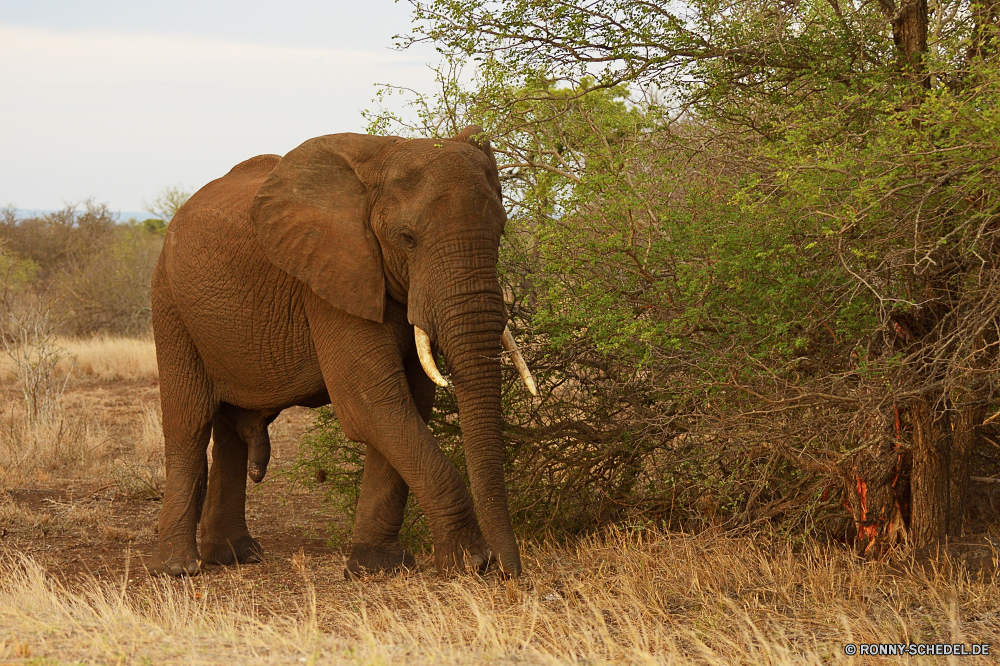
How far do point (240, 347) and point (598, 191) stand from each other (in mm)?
2701

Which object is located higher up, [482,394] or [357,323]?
[357,323]

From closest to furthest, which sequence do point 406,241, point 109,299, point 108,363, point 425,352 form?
point 425,352 → point 406,241 → point 108,363 → point 109,299

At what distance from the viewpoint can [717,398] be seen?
20.4 feet

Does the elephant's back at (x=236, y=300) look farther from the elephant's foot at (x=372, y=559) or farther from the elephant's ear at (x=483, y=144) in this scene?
the elephant's ear at (x=483, y=144)

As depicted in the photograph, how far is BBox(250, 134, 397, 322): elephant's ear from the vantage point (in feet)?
20.6

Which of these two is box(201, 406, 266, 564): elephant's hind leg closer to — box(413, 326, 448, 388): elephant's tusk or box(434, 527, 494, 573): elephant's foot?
box(434, 527, 494, 573): elephant's foot

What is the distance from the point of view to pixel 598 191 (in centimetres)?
667

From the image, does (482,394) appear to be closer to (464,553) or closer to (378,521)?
(464,553)

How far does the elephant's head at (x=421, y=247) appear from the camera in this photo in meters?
5.98

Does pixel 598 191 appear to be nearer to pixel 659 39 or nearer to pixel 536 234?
pixel 536 234

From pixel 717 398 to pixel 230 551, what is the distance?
13.1 ft

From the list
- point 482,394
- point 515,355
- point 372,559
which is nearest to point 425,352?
point 482,394

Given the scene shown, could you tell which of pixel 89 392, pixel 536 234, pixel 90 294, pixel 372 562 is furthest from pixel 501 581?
pixel 90 294

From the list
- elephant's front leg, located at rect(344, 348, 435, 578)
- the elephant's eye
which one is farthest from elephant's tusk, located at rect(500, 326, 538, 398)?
A: the elephant's eye
